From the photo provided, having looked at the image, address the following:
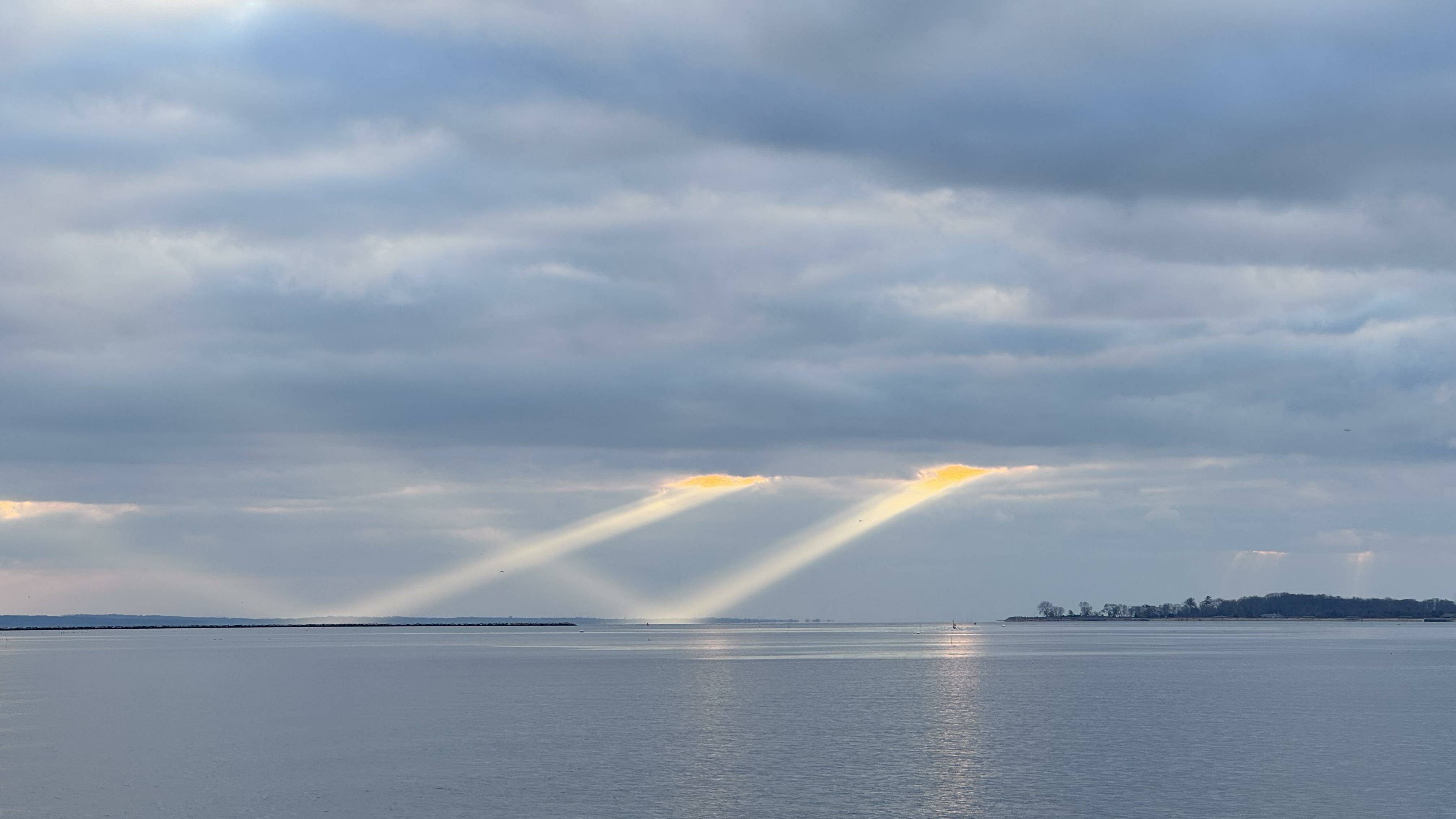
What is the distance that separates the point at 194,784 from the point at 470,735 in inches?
905

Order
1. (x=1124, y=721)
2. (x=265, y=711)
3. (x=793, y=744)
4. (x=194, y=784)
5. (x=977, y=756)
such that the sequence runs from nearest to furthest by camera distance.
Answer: (x=194, y=784), (x=977, y=756), (x=793, y=744), (x=1124, y=721), (x=265, y=711)

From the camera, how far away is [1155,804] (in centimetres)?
5888

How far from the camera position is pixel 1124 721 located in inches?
3797

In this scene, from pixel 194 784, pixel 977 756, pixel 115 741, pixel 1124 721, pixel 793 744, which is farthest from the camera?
pixel 1124 721

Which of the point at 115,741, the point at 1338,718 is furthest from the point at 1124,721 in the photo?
the point at 115,741

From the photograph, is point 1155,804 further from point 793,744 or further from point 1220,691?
point 1220,691

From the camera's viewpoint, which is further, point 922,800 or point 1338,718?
point 1338,718

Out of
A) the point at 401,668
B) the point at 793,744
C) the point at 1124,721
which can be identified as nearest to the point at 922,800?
the point at 793,744

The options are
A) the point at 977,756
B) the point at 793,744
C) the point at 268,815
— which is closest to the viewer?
the point at 268,815

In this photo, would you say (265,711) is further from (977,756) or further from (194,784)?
(977,756)

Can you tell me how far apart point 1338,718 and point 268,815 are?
77226 mm

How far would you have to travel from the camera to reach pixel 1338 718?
100m

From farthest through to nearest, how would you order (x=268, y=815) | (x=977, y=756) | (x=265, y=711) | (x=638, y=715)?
(x=265, y=711) → (x=638, y=715) → (x=977, y=756) → (x=268, y=815)

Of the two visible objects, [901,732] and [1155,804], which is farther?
Answer: [901,732]
